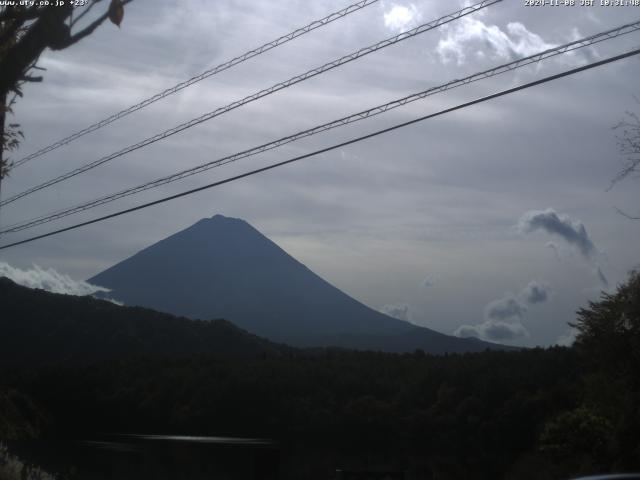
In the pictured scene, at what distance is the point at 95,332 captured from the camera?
11181 cm

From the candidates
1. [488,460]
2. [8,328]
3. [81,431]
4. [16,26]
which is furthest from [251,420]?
[16,26]

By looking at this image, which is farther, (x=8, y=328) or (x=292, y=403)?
(x=8, y=328)

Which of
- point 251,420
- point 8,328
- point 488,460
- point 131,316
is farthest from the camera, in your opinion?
point 131,316

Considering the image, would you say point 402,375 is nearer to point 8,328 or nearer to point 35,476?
point 8,328

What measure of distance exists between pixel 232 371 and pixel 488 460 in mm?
35487

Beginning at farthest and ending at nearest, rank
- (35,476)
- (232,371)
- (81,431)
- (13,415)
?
(232,371), (81,431), (13,415), (35,476)

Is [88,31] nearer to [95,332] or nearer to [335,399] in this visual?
[335,399]

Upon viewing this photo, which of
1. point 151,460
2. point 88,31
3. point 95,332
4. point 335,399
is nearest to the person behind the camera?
point 88,31

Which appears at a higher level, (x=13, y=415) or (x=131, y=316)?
(x=131, y=316)

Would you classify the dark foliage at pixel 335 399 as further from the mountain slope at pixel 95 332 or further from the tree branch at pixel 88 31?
the tree branch at pixel 88 31

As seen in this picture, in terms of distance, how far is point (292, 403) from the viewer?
75.0 metres

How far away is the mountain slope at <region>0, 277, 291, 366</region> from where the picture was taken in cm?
10238

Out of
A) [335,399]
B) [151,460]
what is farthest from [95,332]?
[151,460]

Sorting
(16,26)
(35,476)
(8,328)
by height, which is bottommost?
(35,476)
